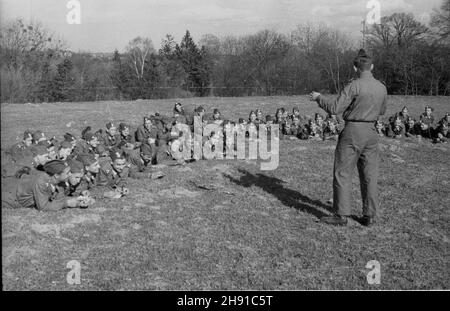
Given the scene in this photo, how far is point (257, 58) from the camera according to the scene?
1854 inches

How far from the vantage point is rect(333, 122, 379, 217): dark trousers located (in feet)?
22.5

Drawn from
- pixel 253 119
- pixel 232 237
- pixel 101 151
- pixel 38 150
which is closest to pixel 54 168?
pixel 38 150

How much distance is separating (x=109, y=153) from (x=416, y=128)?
1012 cm

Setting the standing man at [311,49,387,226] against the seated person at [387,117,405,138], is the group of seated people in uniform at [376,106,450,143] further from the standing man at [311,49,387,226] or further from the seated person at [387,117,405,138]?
the standing man at [311,49,387,226]

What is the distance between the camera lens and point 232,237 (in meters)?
6.62

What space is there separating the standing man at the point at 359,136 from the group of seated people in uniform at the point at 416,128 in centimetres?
827

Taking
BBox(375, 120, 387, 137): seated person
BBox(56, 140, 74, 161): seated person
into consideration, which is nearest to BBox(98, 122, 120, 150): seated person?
BBox(56, 140, 74, 161): seated person

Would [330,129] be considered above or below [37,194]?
above

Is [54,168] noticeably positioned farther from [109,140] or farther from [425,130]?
[425,130]

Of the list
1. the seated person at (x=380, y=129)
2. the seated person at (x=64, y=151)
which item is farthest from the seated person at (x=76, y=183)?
the seated person at (x=380, y=129)

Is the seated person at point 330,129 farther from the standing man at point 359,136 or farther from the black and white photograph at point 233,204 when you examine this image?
the standing man at point 359,136

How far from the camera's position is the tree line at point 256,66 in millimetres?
37406
